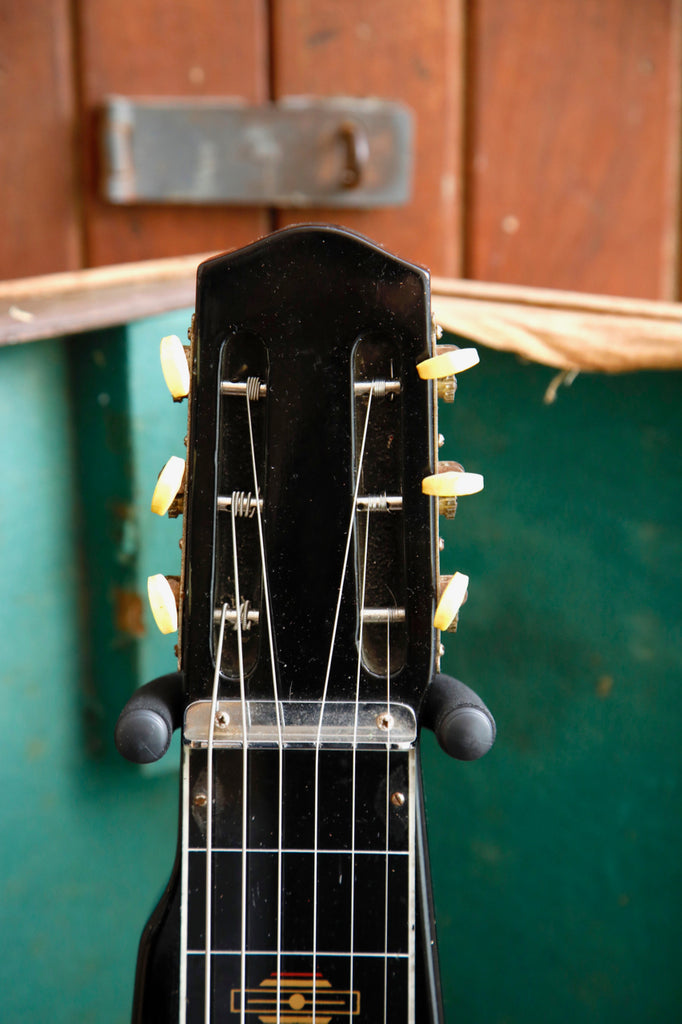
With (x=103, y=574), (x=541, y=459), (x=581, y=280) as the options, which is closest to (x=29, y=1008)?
(x=103, y=574)

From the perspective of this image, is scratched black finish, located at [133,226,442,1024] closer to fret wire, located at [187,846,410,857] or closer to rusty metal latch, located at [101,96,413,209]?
fret wire, located at [187,846,410,857]

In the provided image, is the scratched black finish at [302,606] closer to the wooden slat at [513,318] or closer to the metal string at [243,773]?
the metal string at [243,773]

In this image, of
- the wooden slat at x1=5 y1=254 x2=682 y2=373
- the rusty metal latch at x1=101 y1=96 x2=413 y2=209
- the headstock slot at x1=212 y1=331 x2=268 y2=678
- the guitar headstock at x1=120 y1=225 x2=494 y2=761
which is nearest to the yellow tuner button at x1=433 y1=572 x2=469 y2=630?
the guitar headstock at x1=120 y1=225 x2=494 y2=761

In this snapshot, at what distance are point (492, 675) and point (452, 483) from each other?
0.38 m

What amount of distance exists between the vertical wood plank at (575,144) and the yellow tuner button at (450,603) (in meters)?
0.69

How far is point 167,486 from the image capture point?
0.47m

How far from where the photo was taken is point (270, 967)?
1.69ft

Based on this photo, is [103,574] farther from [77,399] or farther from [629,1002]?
[629,1002]

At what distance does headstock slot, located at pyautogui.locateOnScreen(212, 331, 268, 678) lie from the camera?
1.65 feet

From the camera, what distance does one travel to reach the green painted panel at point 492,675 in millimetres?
741

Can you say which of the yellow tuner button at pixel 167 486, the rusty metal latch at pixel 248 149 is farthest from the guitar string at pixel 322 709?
the rusty metal latch at pixel 248 149

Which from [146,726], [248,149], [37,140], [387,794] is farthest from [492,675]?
[37,140]

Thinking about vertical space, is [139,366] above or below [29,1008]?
above

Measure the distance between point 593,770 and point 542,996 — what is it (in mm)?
238
